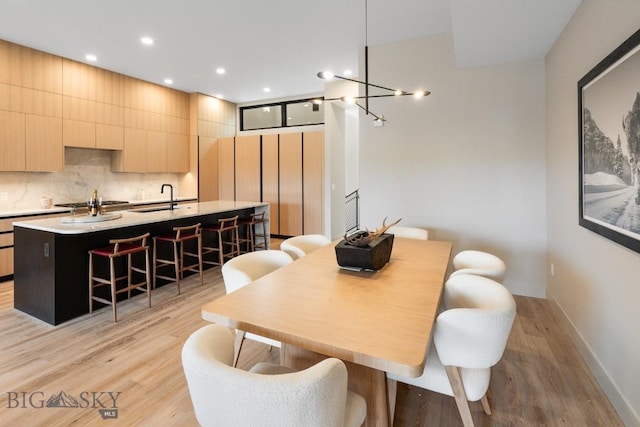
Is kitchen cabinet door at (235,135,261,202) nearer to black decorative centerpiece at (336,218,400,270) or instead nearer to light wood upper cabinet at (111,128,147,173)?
light wood upper cabinet at (111,128,147,173)

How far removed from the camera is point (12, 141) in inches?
171

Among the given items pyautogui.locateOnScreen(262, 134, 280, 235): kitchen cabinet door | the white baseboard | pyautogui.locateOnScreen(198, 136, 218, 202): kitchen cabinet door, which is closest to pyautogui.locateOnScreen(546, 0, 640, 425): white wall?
the white baseboard

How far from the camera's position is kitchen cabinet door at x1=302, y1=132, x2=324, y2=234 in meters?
6.56

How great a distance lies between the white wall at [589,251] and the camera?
1.76 m

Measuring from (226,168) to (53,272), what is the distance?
487 centimetres

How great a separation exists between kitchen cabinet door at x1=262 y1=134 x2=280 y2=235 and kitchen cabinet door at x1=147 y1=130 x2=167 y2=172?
1967 millimetres

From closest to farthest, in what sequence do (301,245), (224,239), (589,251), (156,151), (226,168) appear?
(589,251) < (301,245) < (224,239) < (156,151) < (226,168)

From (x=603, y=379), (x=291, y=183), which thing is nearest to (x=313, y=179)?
(x=291, y=183)

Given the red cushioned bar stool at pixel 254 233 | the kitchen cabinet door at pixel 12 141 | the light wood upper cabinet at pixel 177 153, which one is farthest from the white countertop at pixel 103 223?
the light wood upper cabinet at pixel 177 153

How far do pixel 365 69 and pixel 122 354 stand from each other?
402 cm

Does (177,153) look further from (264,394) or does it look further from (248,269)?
(264,394)

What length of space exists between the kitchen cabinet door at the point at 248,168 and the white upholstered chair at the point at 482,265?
5469 mm

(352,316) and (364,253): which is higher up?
(364,253)

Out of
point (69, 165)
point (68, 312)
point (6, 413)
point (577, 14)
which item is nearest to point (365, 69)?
point (577, 14)
